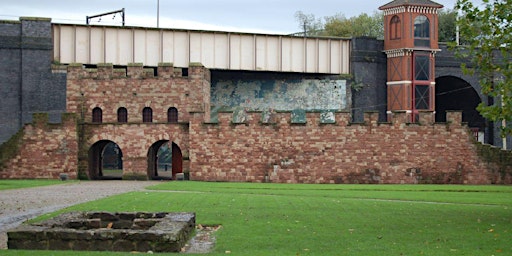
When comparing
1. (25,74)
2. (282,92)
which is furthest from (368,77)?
(25,74)

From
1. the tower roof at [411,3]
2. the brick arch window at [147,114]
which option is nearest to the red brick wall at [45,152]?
the brick arch window at [147,114]

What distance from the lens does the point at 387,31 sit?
62.2m

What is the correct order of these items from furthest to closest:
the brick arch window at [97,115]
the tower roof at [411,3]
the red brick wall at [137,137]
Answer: the tower roof at [411,3] → the brick arch window at [97,115] → the red brick wall at [137,137]

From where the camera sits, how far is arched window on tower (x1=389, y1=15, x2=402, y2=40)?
6103 centimetres

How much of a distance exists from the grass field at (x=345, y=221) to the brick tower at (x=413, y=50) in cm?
2712

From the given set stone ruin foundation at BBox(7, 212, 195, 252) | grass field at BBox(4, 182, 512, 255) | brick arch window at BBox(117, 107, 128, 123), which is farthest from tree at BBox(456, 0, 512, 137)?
brick arch window at BBox(117, 107, 128, 123)

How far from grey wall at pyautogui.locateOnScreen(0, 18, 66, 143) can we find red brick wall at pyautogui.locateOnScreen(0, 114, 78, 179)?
7090 millimetres

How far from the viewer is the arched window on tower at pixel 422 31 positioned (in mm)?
60781

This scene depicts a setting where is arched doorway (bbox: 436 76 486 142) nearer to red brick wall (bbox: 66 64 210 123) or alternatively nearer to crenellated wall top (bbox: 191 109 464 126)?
crenellated wall top (bbox: 191 109 464 126)

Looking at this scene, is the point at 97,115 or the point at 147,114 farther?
the point at 147,114

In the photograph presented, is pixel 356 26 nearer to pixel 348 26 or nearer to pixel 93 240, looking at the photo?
pixel 348 26

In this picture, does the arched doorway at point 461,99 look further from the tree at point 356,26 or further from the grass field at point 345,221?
the grass field at point 345,221

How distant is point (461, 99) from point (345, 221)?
50603 mm

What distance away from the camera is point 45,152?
4862cm
